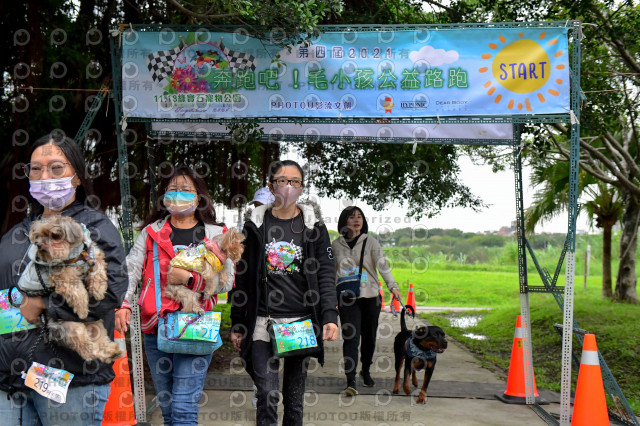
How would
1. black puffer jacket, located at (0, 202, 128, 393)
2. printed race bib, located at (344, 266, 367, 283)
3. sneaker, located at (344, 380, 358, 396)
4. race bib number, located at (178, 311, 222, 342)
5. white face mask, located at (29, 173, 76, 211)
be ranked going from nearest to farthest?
black puffer jacket, located at (0, 202, 128, 393) → white face mask, located at (29, 173, 76, 211) → race bib number, located at (178, 311, 222, 342) → sneaker, located at (344, 380, 358, 396) → printed race bib, located at (344, 266, 367, 283)

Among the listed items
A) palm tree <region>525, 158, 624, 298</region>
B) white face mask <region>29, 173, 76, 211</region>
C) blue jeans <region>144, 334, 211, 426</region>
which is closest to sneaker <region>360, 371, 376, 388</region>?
blue jeans <region>144, 334, 211, 426</region>

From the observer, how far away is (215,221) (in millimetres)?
4254

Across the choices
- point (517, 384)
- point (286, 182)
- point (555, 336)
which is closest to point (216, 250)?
point (286, 182)

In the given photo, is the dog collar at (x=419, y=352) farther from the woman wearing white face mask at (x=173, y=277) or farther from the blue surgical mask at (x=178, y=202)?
the blue surgical mask at (x=178, y=202)

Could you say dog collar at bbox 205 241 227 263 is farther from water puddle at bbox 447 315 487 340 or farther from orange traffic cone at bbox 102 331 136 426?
water puddle at bbox 447 315 487 340

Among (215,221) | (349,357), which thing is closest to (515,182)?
(349,357)

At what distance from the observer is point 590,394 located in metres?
5.58

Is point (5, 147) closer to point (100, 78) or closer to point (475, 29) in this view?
point (100, 78)

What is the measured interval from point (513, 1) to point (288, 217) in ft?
21.7

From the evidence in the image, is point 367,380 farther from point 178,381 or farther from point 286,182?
point 178,381

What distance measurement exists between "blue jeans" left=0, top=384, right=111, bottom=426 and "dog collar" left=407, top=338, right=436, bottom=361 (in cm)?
462

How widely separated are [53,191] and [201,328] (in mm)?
1394

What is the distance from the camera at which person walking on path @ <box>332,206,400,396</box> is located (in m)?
7.11

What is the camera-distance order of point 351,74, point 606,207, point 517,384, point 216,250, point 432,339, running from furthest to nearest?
point 606,207 < point 517,384 < point 432,339 < point 351,74 < point 216,250
